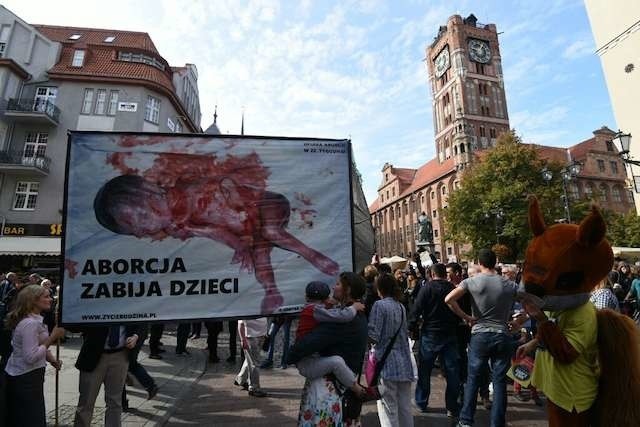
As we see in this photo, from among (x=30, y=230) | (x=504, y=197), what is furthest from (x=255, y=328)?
(x=504, y=197)

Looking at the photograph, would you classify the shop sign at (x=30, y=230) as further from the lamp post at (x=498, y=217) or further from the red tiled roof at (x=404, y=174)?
the red tiled roof at (x=404, y=174)

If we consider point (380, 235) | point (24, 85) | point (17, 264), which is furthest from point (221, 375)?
point (380, 235)

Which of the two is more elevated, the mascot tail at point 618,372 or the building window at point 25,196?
the building window at point 25,196

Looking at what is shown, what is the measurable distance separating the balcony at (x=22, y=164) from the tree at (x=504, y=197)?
1186 inches

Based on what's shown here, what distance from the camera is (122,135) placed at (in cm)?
333

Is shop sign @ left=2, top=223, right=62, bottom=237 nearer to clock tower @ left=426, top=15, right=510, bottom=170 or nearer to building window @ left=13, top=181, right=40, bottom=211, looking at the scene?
building window @ left=13, top=181, right=40, bottom=211

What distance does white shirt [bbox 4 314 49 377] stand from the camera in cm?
330

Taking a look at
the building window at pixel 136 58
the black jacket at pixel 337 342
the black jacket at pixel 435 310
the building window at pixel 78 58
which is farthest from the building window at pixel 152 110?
the black jacket at pixel 337 342

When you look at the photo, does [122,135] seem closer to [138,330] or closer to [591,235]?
[138,330]

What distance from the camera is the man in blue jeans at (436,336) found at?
15.6 ft

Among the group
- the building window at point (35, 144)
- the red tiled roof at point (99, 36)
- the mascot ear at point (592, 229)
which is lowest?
the mascot ear at point (592, 229)

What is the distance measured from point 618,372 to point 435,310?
8.69 ft

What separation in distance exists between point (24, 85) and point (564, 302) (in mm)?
29659

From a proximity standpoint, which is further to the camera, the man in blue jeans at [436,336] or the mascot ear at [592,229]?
the man in blue jeans at [436,336]
